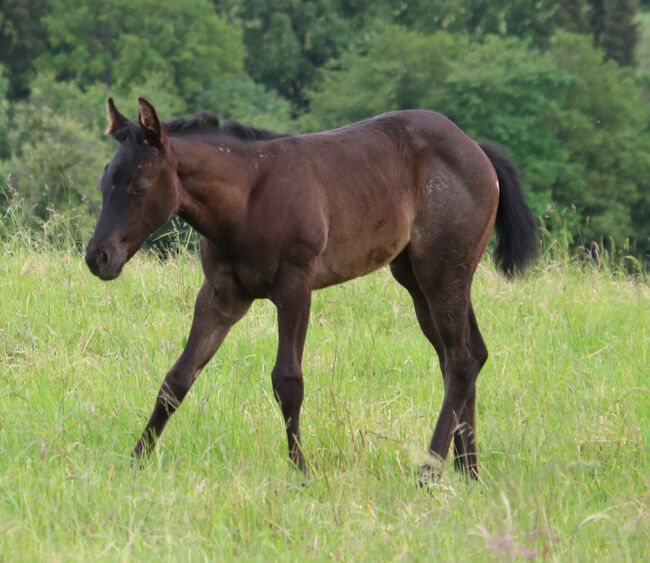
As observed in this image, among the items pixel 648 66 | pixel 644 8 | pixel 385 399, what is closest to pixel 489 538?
pixel 385 399

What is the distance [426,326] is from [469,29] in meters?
56.0

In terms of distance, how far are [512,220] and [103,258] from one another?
2.44m

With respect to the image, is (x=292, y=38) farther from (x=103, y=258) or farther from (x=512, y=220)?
(x=103, y=258)

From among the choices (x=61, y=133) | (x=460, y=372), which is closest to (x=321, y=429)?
(x=460, y=372)

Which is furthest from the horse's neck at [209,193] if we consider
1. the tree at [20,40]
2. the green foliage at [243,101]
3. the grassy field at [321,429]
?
the tree at [20,40]

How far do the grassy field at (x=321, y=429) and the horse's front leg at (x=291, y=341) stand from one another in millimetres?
191

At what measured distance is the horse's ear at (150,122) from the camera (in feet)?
13.1

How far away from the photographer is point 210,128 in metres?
4.57

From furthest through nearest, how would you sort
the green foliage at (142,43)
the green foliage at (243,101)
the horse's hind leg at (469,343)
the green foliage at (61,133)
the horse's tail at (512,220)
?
the green foliage at (142,43) < the green foliage at (243,101) < the green foliage at (61,133) < the horse's tail at (512,220) < the horse's hind leg at (469,343)

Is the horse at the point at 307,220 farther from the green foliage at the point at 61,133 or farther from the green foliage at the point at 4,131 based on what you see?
the green foliage at the point at 4,131

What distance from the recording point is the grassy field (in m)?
3.45

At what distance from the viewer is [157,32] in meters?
58.2

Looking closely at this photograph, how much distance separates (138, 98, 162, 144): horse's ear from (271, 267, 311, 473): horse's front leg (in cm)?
82

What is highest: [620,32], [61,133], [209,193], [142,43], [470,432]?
[209,193]
